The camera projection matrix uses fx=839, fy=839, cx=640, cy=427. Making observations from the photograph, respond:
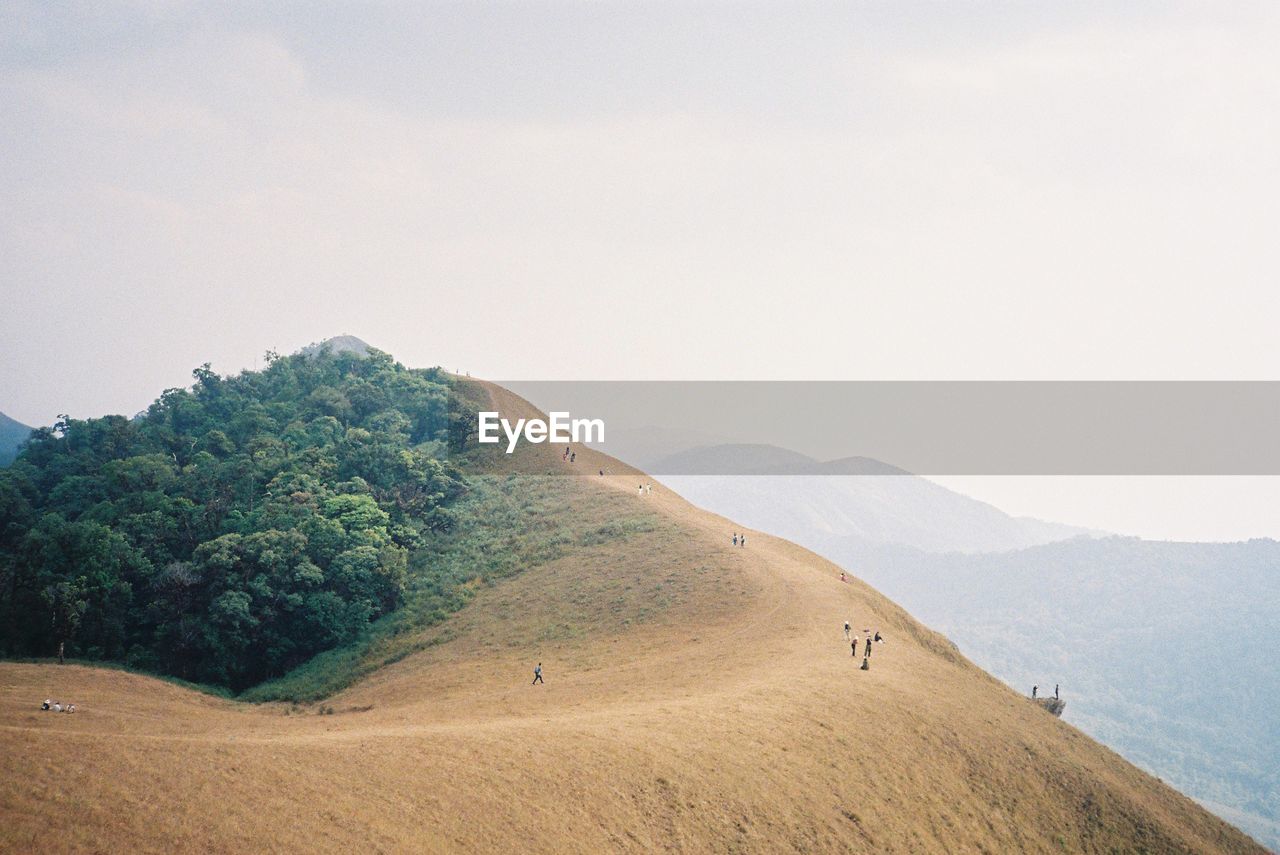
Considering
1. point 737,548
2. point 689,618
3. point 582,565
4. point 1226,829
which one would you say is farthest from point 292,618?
point 1226,829

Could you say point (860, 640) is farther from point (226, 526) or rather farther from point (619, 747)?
point (226, 526)

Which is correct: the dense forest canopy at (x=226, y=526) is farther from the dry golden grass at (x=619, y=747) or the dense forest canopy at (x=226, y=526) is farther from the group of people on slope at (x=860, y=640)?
the group of people on slope at (x=860, y=640)

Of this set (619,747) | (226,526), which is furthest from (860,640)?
(226,526)

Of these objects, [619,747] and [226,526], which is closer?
[619,747]

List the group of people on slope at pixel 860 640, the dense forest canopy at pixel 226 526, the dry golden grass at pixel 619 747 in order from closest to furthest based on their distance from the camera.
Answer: the dry golden grass at pixel 619 747
the group of people on slope at pixel 860 640
the dense forest canopy at pixel 226 526

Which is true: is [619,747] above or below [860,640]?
below

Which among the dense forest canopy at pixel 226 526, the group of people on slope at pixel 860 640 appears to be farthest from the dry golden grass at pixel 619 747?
the dense forest canopy at pixel 226 526

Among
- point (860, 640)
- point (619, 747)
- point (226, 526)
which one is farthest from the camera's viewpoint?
point (226, 526)
